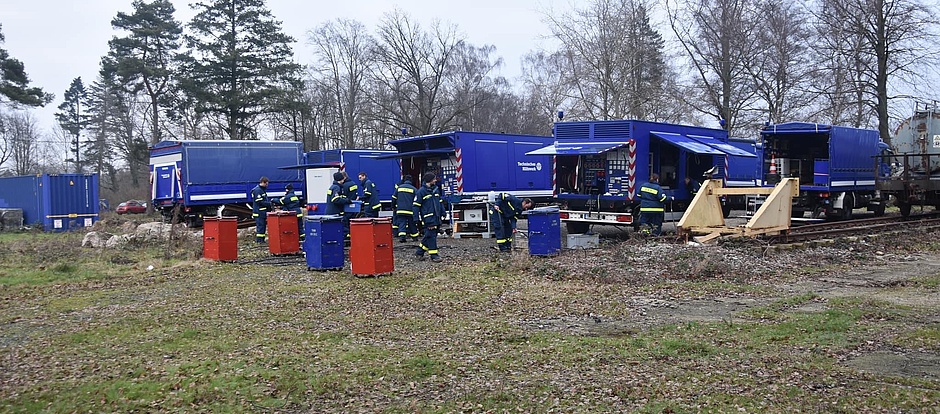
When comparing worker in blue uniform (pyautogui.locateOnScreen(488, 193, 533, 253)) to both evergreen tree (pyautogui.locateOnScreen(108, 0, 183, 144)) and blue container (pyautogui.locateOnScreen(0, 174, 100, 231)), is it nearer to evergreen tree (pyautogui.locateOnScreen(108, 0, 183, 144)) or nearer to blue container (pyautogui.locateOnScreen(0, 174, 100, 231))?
blue container (pyautogui.locateOnScreen(0, 174, 100, 231))

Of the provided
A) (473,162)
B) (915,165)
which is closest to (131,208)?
(473,162)

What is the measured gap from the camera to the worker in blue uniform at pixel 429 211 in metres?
15.1

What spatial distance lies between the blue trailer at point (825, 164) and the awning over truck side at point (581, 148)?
782 cm

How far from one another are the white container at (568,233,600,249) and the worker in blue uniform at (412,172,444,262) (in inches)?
124

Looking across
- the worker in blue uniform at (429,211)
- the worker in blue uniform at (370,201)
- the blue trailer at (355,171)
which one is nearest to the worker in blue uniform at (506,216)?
the worker in blue uniform at (429,211)

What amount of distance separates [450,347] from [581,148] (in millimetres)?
10683

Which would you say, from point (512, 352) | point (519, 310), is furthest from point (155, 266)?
point (512, 352)

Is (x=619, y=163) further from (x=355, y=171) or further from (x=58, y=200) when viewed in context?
(x=58, y=200)

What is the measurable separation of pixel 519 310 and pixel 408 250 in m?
7.90

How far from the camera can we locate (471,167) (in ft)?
69.6

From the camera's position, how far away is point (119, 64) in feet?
153

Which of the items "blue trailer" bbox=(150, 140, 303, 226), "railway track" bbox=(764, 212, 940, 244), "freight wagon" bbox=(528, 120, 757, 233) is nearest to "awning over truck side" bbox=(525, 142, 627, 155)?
"freight wagon" bbox=(528, 120, 757, 233)

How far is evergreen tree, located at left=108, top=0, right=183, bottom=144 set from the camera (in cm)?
4759

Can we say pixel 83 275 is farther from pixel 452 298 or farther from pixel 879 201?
pixel 879 201
